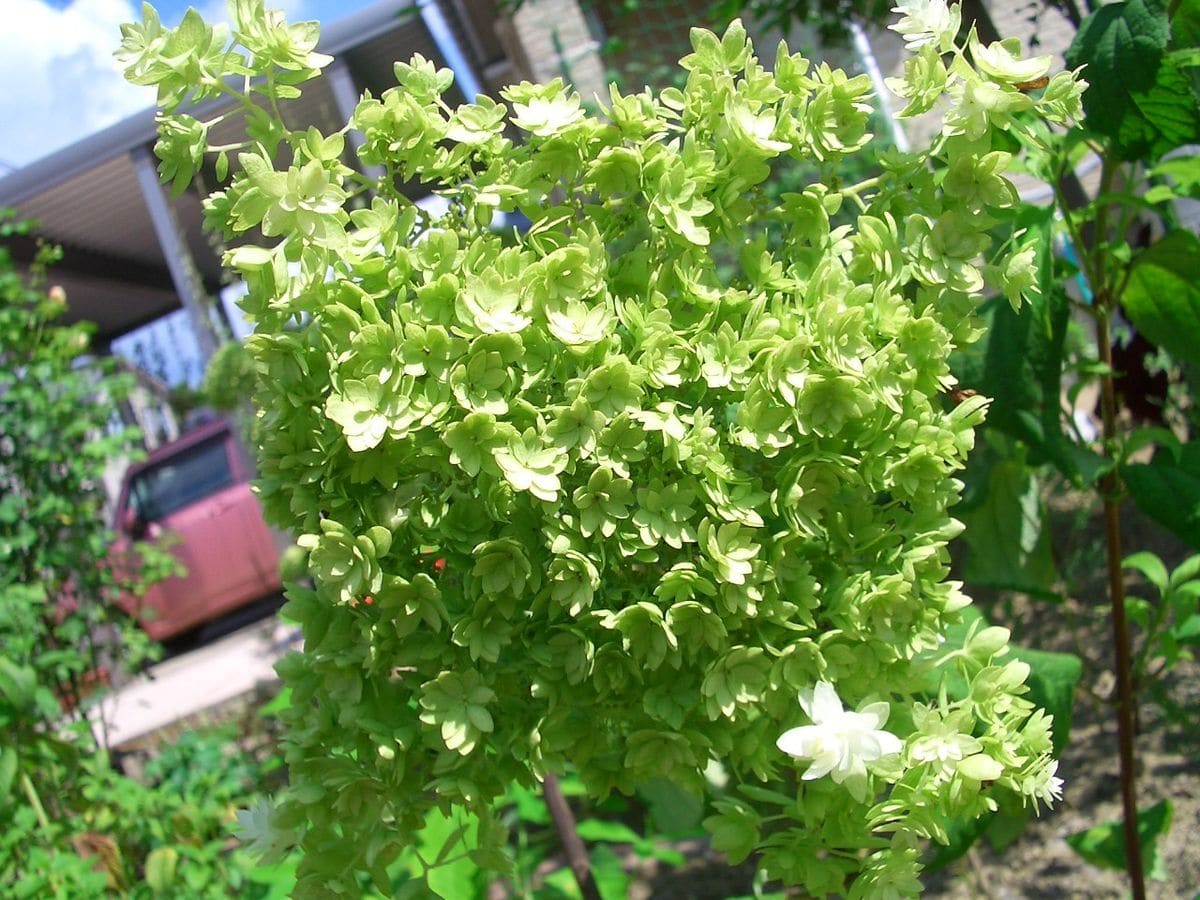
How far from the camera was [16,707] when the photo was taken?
229cm

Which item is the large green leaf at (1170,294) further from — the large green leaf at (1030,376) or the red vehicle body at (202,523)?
the red vehicle body at (202,523)

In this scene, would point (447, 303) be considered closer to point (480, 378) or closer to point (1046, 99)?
point (480, 378)

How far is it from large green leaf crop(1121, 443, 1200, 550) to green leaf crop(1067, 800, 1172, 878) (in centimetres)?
62

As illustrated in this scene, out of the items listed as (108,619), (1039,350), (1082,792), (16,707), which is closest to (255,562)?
(108,619)

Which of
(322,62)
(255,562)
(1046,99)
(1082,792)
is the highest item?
(322,62)

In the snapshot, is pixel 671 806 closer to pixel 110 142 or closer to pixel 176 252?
pixel 176 252

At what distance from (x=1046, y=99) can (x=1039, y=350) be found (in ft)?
1.38

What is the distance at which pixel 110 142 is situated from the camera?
7.60 metres

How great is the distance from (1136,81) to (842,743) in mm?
769

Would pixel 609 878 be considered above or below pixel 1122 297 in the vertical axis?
below

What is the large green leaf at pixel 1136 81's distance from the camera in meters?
1.06

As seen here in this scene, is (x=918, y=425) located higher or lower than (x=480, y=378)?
lower

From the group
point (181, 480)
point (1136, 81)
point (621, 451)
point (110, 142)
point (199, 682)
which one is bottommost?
point (199, 682)

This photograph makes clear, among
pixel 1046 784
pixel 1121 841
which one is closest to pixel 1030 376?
pixel 1046 784
